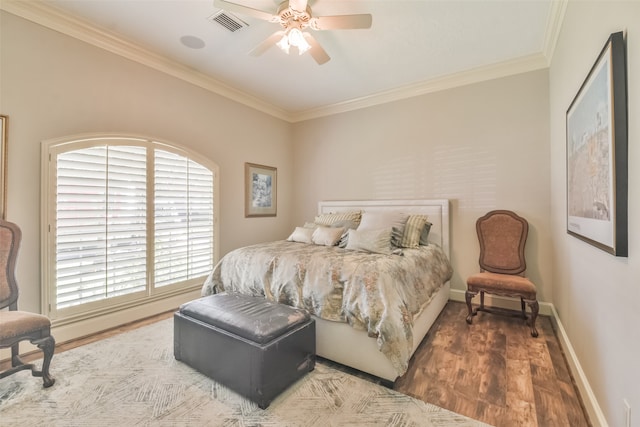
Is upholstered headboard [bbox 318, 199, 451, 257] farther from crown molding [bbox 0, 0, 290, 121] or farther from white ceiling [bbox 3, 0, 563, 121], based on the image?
crown molding [bbox 0, 0, 290, 121]

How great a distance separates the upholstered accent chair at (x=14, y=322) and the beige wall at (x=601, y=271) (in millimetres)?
3312

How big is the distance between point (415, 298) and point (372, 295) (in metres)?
0.54

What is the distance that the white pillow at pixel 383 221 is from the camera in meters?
3.29

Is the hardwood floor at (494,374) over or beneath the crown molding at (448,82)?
beneath

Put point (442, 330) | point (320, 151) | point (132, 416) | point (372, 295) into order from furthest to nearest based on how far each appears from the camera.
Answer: point (320, 151) → point (442, 330) → point (372, 295) → point (132, 416)

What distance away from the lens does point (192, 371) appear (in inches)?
84.0

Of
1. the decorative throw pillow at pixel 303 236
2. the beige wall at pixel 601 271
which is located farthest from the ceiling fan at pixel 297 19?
the decorative throw pillow at pixel 303 236

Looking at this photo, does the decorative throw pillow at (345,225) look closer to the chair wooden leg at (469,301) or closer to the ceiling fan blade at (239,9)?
the chair wooden leg at (469,301)

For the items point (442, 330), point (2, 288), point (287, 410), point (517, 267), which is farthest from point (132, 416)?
point (517, 267)

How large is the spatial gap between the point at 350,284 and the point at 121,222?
250 cm

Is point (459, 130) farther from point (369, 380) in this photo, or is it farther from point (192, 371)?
point (192, 371)

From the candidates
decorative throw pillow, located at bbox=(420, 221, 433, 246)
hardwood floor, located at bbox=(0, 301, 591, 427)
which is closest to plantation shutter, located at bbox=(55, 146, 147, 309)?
hardwood floor, located at bbox=(0, 301, 591, 427)

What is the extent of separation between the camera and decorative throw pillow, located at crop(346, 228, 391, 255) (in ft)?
9.30

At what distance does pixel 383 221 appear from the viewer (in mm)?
3344
